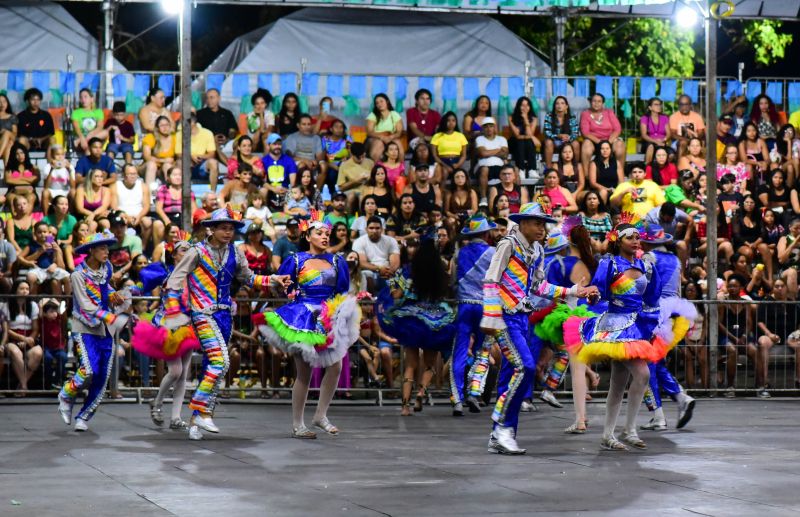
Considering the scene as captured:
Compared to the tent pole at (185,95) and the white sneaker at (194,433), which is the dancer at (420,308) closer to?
the tent pole at (185,95)

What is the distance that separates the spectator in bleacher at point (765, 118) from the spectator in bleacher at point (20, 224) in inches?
494

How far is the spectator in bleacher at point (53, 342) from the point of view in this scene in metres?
18.1

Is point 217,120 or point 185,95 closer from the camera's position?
point 185,95

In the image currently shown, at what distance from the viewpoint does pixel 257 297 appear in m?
18.9

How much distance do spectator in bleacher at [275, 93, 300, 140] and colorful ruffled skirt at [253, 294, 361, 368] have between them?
10.9 meters

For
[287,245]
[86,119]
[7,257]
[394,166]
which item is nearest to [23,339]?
[7,257]

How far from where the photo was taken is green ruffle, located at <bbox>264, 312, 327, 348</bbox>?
44.2 feet

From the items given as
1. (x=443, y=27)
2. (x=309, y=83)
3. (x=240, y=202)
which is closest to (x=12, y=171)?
(x=240, y=202)

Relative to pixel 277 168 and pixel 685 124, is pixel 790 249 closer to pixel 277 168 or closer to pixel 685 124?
pixel 685 124

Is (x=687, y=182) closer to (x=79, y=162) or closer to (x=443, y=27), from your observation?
(x=443, y=27)

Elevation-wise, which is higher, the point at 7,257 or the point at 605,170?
the point at 605,170

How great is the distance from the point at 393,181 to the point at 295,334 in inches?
392

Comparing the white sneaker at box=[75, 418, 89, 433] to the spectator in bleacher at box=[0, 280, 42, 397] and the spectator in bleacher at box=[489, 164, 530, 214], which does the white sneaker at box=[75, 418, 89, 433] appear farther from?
the spectator in bleacher at box=[489, 164, 530, 214]

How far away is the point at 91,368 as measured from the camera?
585 inches
